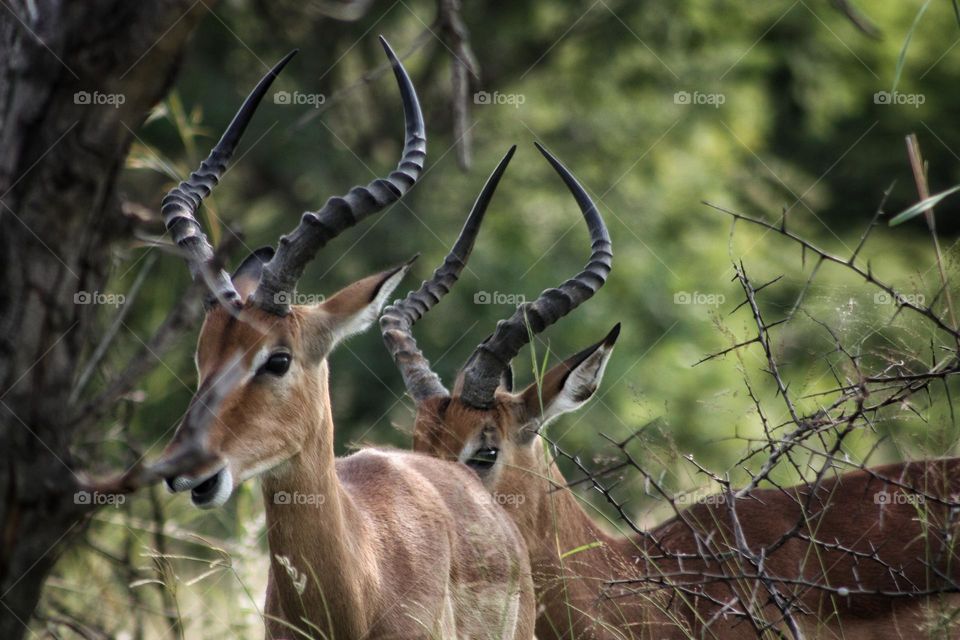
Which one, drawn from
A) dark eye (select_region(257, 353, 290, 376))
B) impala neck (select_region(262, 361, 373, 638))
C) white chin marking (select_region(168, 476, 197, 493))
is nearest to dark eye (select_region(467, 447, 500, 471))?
impala neck (select_region(262, 361, 373, 638))

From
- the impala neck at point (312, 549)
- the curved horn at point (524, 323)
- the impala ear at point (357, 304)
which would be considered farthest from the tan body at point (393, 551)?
the curved horn at point (524, 323)

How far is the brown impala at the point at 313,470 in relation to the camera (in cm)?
421

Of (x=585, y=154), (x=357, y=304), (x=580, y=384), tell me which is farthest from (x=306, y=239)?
(x=585, y=154)

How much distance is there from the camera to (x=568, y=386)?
6.60m

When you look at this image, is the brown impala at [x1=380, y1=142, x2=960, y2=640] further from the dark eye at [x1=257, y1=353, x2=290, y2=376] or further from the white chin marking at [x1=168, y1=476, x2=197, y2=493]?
the white chin marking at [x1=168, y1=476, x2=197, y2=493]

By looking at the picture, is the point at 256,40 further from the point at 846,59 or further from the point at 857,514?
the point at 857,514

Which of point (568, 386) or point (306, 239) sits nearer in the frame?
point (306, 239)

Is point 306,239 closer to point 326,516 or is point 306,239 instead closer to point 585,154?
point 326,516

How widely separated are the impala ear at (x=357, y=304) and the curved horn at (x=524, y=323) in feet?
5.72

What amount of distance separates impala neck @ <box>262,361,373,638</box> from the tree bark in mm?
1623

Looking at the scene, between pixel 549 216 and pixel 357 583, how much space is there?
Answer: 1116cm

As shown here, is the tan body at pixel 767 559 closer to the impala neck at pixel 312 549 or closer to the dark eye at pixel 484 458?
the dark eye at pixel 484 458

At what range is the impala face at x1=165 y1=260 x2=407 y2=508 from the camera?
13.3ft

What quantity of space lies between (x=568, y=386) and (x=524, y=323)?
421 mm
